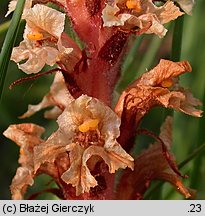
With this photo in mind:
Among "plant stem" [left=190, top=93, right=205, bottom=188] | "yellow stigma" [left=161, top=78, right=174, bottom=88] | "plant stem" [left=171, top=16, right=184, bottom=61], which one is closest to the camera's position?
"yellow stigma" [left=161, top=78, right=174, bottom=88]

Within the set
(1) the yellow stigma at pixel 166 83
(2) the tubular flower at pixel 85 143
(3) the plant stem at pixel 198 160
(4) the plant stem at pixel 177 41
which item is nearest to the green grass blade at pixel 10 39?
(2) the tubular flower at pixel 85 143

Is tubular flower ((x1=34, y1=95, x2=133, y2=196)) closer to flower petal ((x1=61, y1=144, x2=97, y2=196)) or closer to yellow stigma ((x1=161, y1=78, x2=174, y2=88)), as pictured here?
flower petal ((x1=61, y1=144, x2=97, y2=196))

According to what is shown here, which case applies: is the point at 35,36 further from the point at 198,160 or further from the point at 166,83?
the point at 198,160

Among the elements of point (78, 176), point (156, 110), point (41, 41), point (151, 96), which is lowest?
point (156, 110)

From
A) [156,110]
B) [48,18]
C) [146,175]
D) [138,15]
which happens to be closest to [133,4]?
[138,15]

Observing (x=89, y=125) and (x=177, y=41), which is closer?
(x=89, y=125)

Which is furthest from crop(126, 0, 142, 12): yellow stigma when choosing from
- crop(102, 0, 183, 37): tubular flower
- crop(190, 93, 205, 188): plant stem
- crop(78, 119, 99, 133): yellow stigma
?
crop(190, 93, 205, 188): plant stem

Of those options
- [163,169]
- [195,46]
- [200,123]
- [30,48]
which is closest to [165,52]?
[195,46]
